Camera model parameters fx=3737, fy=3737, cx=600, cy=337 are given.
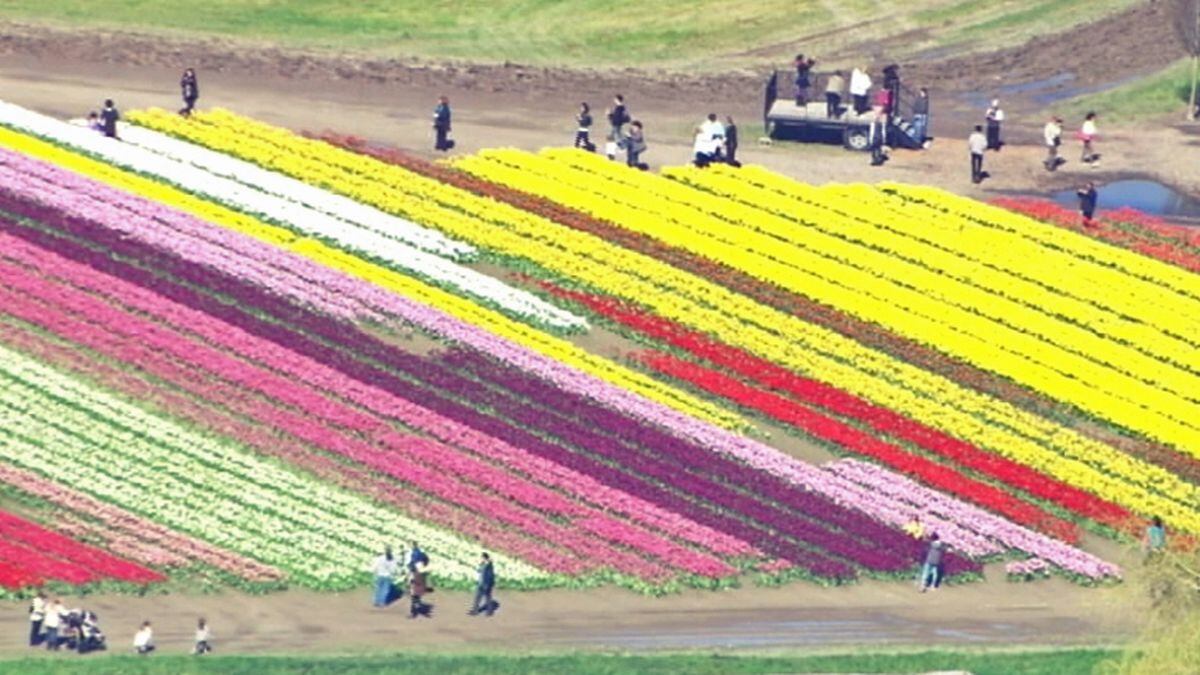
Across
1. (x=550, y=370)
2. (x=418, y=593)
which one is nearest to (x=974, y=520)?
(x=550, y=370)

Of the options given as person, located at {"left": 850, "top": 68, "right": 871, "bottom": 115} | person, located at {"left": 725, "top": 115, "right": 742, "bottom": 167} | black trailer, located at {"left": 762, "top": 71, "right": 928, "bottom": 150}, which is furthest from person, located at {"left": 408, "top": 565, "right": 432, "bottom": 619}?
black trailer, located at {"left": 762, "top": 71, "right": 928, "bottom": 150}

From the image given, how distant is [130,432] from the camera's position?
290ft

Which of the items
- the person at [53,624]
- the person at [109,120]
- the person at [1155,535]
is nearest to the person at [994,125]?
the person at [109,120]

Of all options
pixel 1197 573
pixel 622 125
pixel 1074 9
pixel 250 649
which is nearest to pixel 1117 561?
pixel 1197 573

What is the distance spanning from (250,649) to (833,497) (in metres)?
17.3

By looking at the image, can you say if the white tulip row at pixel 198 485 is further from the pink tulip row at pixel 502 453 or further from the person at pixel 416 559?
the pink tulip row at pixel 502 453

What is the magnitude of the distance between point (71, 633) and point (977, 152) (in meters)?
42.0

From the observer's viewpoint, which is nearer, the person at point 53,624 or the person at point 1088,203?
the person at point 53,624

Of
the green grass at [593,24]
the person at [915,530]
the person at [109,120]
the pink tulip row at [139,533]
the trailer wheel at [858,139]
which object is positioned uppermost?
the green grass at [593,24]

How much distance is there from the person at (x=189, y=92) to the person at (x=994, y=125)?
23.9 metres

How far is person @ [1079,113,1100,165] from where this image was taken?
112 m

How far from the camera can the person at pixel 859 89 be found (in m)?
112

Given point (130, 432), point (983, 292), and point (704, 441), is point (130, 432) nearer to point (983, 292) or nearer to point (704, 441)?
point (704, 441)

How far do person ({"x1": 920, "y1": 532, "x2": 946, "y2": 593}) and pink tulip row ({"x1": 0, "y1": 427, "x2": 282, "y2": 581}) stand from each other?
14563 millimetres
